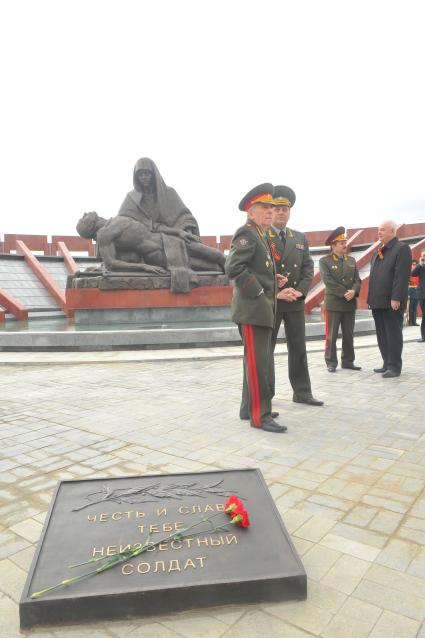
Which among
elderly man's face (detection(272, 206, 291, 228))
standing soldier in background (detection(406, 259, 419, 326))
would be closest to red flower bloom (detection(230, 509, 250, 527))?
elderly man's face (detection(272, 206, 291, 228))

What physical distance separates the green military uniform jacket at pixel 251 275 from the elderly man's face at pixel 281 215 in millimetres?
705

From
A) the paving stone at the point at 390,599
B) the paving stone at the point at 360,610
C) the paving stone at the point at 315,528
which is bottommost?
the paving stone at the point at 315,528

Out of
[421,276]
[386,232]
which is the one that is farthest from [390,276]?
[421,276]

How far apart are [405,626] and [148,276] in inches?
388

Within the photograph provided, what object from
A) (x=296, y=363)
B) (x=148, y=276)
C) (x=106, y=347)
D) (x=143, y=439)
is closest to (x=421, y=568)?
(x=143, y=439)

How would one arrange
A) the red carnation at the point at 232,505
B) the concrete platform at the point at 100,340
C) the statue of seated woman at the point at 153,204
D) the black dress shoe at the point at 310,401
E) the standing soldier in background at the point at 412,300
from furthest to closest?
the standing soldier in background at the point at 412,300 < the statue of seated woman at the point at 153,204 < the concrete platform at the point at 100,340 < the black dress shoe at the point at 310,401 < the red carnation at the point at 232,505

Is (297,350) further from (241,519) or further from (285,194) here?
(241,519)

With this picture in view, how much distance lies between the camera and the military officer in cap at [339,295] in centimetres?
646

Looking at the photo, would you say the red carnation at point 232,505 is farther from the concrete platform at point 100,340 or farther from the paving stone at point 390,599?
the concrete platform at point 100,340

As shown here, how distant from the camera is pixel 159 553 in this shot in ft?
5.73

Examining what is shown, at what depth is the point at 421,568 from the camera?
1.82m

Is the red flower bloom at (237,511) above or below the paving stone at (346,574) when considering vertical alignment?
above

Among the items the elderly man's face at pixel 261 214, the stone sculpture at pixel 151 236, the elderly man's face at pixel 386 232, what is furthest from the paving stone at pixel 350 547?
the stone sculpture at pixel 151 236

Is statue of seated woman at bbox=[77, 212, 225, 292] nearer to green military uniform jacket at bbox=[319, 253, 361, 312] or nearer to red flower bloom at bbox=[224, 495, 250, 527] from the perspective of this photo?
green military uniform jacket at bbox=[319, 253, 361, 312]
